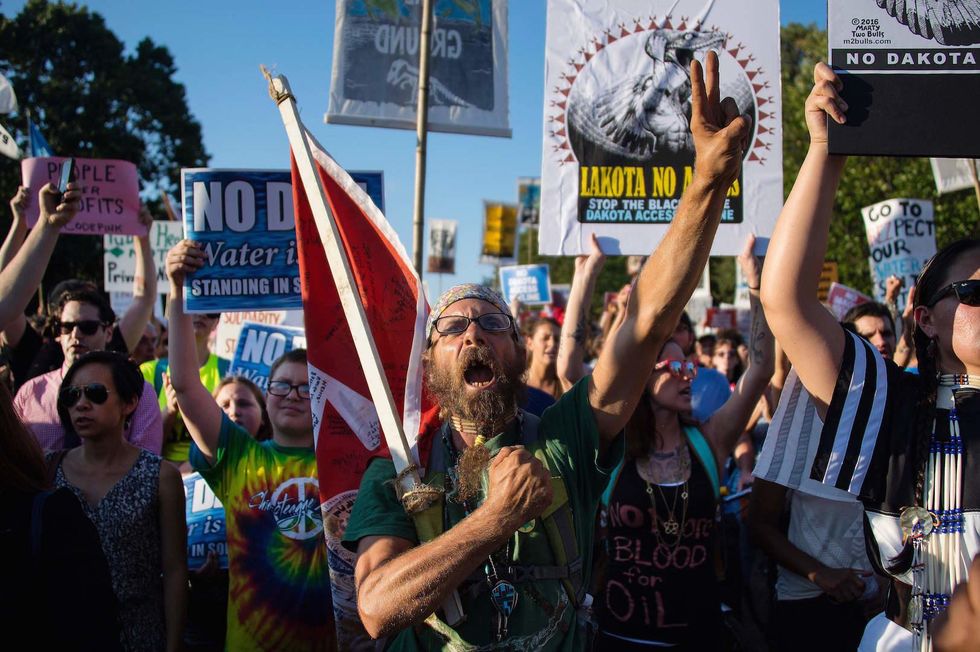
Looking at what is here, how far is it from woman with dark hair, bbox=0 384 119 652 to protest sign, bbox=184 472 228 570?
168cm

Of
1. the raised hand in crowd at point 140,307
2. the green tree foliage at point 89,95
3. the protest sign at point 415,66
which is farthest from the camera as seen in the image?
the green tree foliage at point 89,95

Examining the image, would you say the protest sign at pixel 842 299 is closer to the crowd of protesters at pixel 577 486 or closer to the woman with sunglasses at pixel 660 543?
the crowd of protesters at pixel 577 486

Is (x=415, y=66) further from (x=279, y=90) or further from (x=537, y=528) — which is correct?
(x=537, y=528)

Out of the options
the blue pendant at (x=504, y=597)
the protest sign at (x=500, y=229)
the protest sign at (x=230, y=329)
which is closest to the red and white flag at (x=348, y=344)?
the blue pendant at (x=504, y=597)

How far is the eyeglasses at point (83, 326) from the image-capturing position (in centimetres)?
434

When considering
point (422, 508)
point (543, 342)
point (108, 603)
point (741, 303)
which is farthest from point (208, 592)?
point (741, 303)

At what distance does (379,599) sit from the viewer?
2.06m

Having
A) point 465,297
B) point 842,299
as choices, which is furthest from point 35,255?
point 842,299

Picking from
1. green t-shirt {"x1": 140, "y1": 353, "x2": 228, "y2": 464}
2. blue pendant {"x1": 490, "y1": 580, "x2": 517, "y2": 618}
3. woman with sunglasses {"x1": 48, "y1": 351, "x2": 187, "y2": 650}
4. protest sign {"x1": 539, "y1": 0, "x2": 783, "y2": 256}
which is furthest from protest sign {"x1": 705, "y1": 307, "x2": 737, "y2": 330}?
blue pendant {"x1": 490, "y1": 580, "x2": 517, "y2": 618}

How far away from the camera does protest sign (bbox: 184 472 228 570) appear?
392 cm

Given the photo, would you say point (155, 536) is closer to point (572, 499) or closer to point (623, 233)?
point (572, 499)

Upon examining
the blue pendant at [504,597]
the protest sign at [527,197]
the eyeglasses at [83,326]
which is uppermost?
the protest sign at [527,197]

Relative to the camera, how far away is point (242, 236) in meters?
3.64

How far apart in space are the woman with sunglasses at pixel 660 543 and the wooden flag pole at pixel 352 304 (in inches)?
56.0
